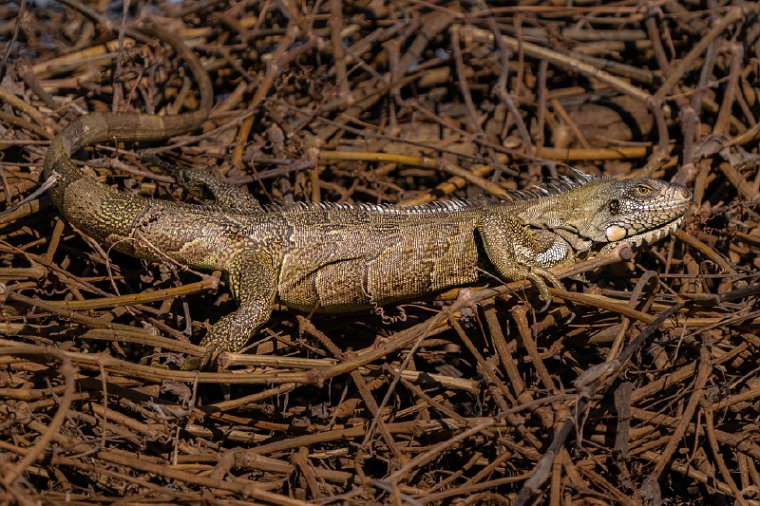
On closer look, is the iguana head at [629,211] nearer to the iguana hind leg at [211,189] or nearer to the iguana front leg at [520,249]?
the iguana front leg at [520,249]

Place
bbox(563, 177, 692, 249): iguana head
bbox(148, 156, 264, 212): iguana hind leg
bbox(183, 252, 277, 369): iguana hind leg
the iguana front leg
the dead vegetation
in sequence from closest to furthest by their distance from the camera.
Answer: the dead vegetation → bbox(183, 252, 277, 369): iguana hind leg → the iguana front leg → bbox(563, 177, 692, 249): iguana head → bbox(148, 156, 264, 212): iguana hind leg

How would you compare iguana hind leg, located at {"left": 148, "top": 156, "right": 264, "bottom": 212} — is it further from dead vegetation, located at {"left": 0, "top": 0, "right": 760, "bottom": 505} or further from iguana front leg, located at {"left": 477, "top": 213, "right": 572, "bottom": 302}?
iguana front leg, located at {"left": 477, "top": 213, "right": 572, "bottom": 302}

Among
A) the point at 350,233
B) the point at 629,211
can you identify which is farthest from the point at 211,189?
the point at 629,211

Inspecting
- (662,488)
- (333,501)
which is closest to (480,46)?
(662,488)

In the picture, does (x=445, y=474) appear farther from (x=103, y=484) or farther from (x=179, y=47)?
(x=179, y=47)

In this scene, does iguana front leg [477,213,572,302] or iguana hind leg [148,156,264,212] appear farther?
iguana hind leg [148,156,264,212]

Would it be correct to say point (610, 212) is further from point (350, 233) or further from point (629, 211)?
point (350, 233)

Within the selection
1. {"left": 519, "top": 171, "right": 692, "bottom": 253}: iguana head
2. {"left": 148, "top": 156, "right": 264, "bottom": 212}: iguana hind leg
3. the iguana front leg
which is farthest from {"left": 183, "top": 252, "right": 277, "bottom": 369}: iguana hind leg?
{"left": 519, "top": 171, "right": 692, "bottom": 253}: iguana head

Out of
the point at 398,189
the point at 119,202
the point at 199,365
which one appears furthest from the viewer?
the point at 398,189
